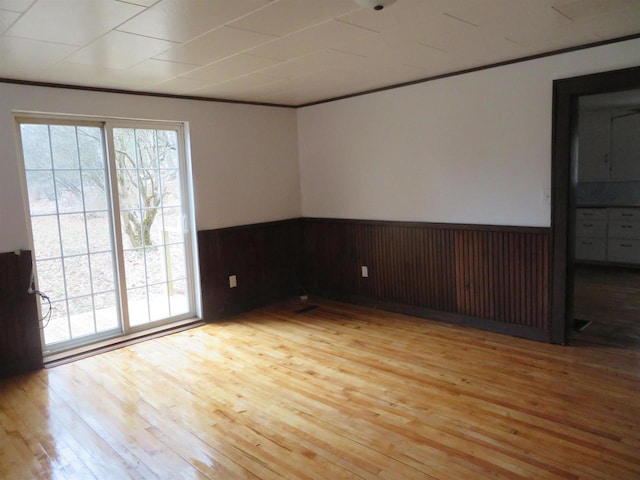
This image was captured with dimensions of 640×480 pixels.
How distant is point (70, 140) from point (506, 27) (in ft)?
11.3

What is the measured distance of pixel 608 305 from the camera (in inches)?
182

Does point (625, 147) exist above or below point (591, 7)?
below

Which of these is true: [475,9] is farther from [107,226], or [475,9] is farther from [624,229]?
[624,229]

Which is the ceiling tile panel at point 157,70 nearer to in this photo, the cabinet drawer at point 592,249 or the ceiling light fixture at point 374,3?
the ceiling light fixture at point 374,3

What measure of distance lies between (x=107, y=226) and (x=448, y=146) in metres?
3.16

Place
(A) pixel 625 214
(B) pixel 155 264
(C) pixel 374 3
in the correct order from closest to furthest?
(C) pixel 374 3, (B) pixel 155 264, (A) pixel 625 214

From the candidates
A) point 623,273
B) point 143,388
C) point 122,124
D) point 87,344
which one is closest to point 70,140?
point 122,124

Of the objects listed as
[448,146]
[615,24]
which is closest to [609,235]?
[448,146]

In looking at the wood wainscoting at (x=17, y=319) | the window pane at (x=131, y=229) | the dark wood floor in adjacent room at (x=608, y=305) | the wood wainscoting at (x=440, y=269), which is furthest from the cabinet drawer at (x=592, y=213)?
the wood wainscoting at (x=17, y=319)

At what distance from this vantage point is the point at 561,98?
11.4 feet

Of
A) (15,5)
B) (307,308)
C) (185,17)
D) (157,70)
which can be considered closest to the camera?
(15,5)

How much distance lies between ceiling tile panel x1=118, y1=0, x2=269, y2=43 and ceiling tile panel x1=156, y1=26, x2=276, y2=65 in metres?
0.10

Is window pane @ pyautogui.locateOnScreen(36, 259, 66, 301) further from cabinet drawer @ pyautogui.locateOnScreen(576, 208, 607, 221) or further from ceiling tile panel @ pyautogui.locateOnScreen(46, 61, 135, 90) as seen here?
cabinet drawer @ pyautogui.locateOnScreen(576, 208, 607, 221)

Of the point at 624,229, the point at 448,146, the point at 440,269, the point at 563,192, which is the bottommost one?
the point at 440,269
